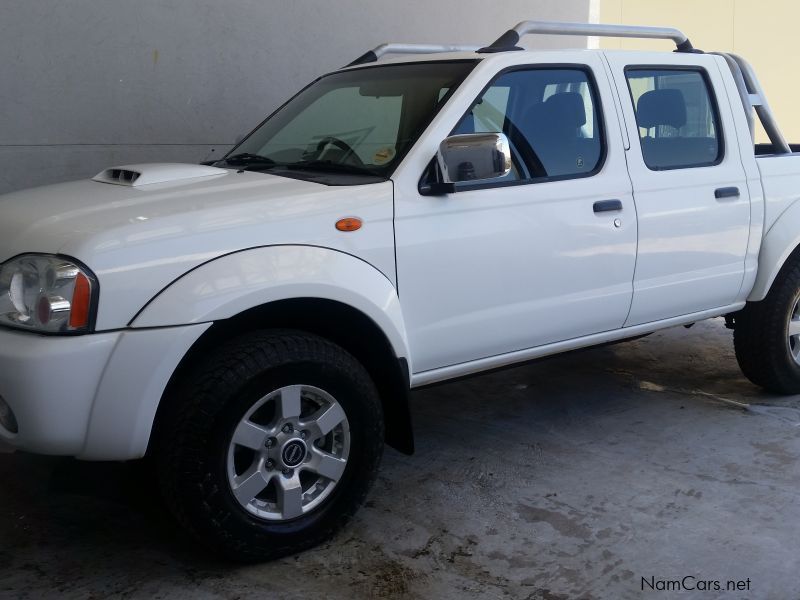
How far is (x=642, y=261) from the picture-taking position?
405cm

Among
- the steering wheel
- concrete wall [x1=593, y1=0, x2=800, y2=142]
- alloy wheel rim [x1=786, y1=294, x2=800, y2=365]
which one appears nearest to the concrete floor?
alloy wheel rim [x1=786, y1=294, x2=800, y2=365]

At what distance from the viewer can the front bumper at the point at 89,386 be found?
265 centimetres

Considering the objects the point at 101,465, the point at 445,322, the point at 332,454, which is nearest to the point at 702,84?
the point at 445,322

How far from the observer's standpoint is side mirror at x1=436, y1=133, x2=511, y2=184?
10.7 ft

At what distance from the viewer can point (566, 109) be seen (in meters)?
3.90

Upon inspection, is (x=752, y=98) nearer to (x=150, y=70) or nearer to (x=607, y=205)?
(x=607, y=205)

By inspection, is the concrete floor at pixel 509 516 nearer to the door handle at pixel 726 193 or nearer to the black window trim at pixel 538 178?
the door handle at pixel 726 193

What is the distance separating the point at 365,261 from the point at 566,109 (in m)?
1.28

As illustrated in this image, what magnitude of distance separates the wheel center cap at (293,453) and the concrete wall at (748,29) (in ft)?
36.0

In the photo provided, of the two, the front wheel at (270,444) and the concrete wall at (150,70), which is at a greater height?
the concrete wall at (150,70)

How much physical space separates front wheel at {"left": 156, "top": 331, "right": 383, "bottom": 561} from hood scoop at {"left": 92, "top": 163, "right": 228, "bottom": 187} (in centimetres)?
81

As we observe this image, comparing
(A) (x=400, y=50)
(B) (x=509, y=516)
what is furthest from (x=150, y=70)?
(B) (x=509, y=516)

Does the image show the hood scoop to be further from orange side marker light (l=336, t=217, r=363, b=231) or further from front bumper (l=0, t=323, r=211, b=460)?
front bumper (l=0, t=323, r=211, b=460)

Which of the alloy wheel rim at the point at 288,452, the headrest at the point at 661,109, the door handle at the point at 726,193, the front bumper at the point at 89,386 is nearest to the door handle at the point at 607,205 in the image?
the headrest at the point at 661,109
